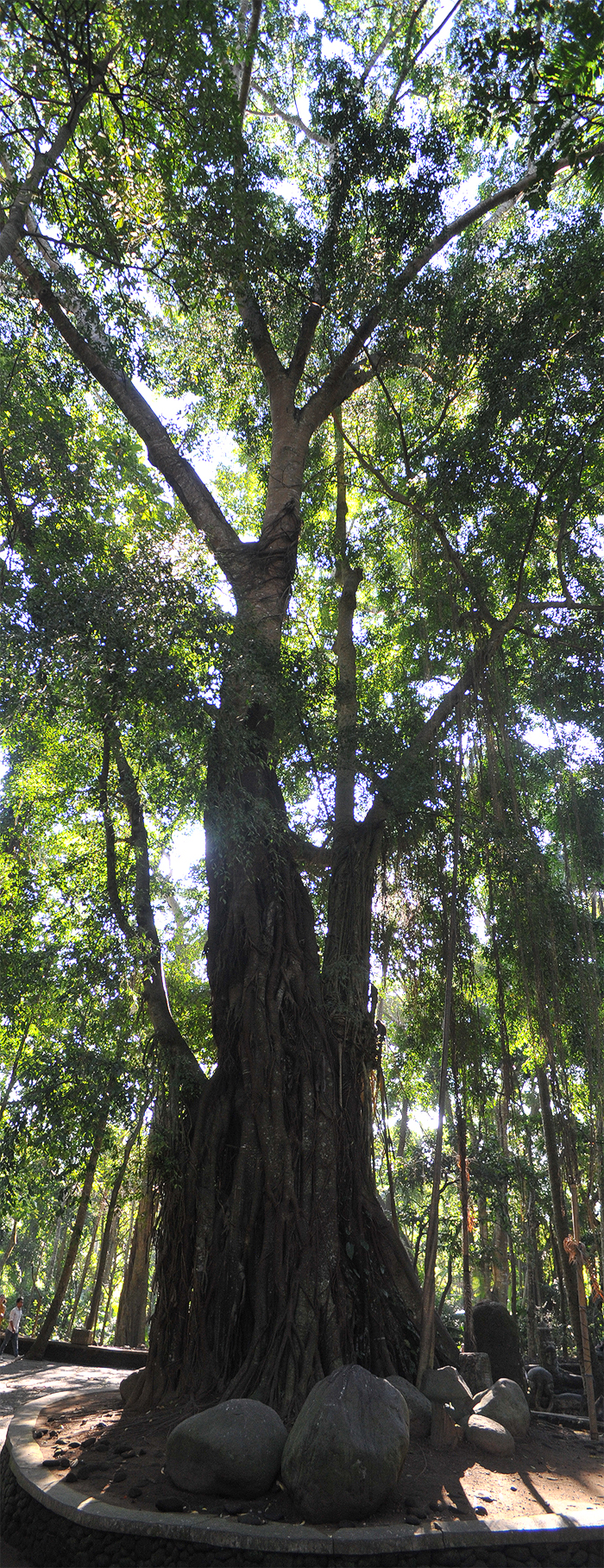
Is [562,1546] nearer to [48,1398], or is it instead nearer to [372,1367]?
[372,1367]

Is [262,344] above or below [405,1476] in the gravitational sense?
above

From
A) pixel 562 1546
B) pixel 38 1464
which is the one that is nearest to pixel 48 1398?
pixel 38 1464

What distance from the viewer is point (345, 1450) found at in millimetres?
3352

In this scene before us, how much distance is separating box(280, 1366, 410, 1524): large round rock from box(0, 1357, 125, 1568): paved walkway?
268 centimetres

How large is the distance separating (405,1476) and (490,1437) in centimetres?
82

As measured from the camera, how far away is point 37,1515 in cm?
346

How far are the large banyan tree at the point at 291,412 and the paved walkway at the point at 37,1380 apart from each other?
2.10 meters

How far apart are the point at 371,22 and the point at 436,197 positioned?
4.27m

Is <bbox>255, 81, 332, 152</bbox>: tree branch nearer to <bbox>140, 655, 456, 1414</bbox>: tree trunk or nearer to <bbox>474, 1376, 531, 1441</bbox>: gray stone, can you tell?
<bbox>140, 655, 456, 1414</bbox>: tree trunk

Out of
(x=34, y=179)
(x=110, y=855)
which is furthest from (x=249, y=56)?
(x=110, y=855)

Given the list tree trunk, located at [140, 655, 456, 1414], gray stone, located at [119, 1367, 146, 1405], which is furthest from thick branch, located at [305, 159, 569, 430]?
gray stone, located at [119, 1367, 146, 1405]

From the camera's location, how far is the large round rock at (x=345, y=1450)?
128 inches

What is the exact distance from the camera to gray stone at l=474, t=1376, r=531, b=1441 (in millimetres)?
4852

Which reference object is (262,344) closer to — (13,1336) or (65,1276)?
(65,1276)
